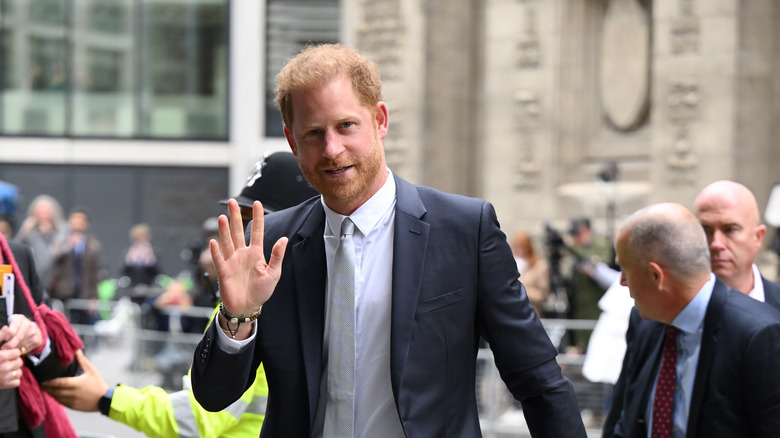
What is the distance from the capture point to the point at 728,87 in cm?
1551

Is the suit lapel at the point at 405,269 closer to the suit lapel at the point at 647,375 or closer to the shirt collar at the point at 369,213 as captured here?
the shirt collar at the point at 369,213

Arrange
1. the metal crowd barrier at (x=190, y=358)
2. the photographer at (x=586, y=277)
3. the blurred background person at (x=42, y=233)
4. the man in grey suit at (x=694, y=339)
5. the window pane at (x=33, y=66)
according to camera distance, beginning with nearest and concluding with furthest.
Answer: the man in grey suit at (x=694, y=339) < the metal crowd barrier at (x=190, y=358) < the photographer at (x=586, y=277) < the blurred background person at (x=42, y=233) < the window pane at (x=33, y=66)

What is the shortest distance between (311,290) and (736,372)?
5.30 feet

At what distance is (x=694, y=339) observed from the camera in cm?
385

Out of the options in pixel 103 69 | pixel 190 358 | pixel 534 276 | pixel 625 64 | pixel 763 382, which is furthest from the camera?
pixel 103 69

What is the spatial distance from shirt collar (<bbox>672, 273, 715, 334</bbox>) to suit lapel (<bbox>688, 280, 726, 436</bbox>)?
1.1 inches

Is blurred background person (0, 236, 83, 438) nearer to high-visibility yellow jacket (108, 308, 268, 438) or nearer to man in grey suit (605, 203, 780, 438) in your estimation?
high-visibility yellow jacket (108, 308, 268, 438)

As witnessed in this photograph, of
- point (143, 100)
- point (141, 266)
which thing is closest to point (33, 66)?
point (143, 100)

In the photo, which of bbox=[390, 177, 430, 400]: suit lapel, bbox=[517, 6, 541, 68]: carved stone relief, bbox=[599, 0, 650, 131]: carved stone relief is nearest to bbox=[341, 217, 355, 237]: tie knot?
bbox=[390, 177, 430, 400]: suit lapel

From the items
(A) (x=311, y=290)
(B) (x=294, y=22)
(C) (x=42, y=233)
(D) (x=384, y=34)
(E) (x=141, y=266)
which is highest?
(B) (x=294, y=22)

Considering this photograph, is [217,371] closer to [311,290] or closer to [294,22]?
[311,290]

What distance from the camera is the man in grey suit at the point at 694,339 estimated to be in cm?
357

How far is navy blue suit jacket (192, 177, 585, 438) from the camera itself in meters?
2.70

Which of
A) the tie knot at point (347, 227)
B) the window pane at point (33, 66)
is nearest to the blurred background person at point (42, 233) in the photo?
the tie knot at point (347, 227)
